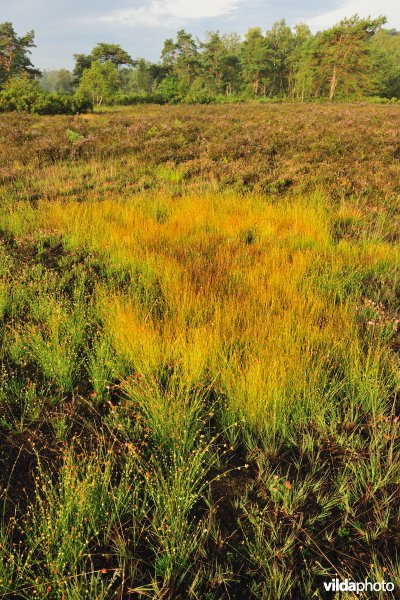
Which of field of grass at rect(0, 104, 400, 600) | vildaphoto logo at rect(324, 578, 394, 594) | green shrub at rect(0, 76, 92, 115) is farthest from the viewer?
green shrub at rect(0, 76, 92, 115)

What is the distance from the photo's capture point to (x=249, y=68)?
197 ft

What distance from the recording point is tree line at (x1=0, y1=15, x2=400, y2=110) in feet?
138

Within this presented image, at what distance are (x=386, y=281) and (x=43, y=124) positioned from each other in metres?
20.4

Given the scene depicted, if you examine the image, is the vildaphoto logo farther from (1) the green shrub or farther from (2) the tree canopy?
(2) the tree canopy

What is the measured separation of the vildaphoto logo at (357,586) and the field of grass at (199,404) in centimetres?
4

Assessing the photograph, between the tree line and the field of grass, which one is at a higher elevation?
the tree line

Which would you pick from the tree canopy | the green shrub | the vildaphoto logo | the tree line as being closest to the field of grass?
the vildaphoto logo

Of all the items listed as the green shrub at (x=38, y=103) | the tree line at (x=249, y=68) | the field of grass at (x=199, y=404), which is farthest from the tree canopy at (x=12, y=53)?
the field of grass at (x=199, y=404)

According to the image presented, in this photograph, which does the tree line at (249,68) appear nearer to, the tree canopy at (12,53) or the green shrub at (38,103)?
the tree canopy at (12,53)

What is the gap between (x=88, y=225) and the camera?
6438 mm

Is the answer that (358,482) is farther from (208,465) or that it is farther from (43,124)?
(43,124)

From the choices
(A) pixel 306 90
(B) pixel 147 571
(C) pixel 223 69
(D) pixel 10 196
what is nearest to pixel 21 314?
(B) pixel 147 571

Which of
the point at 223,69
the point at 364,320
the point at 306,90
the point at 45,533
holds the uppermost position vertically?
the point at 223,69

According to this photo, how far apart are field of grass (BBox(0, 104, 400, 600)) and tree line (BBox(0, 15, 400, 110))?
3785 centimetres
